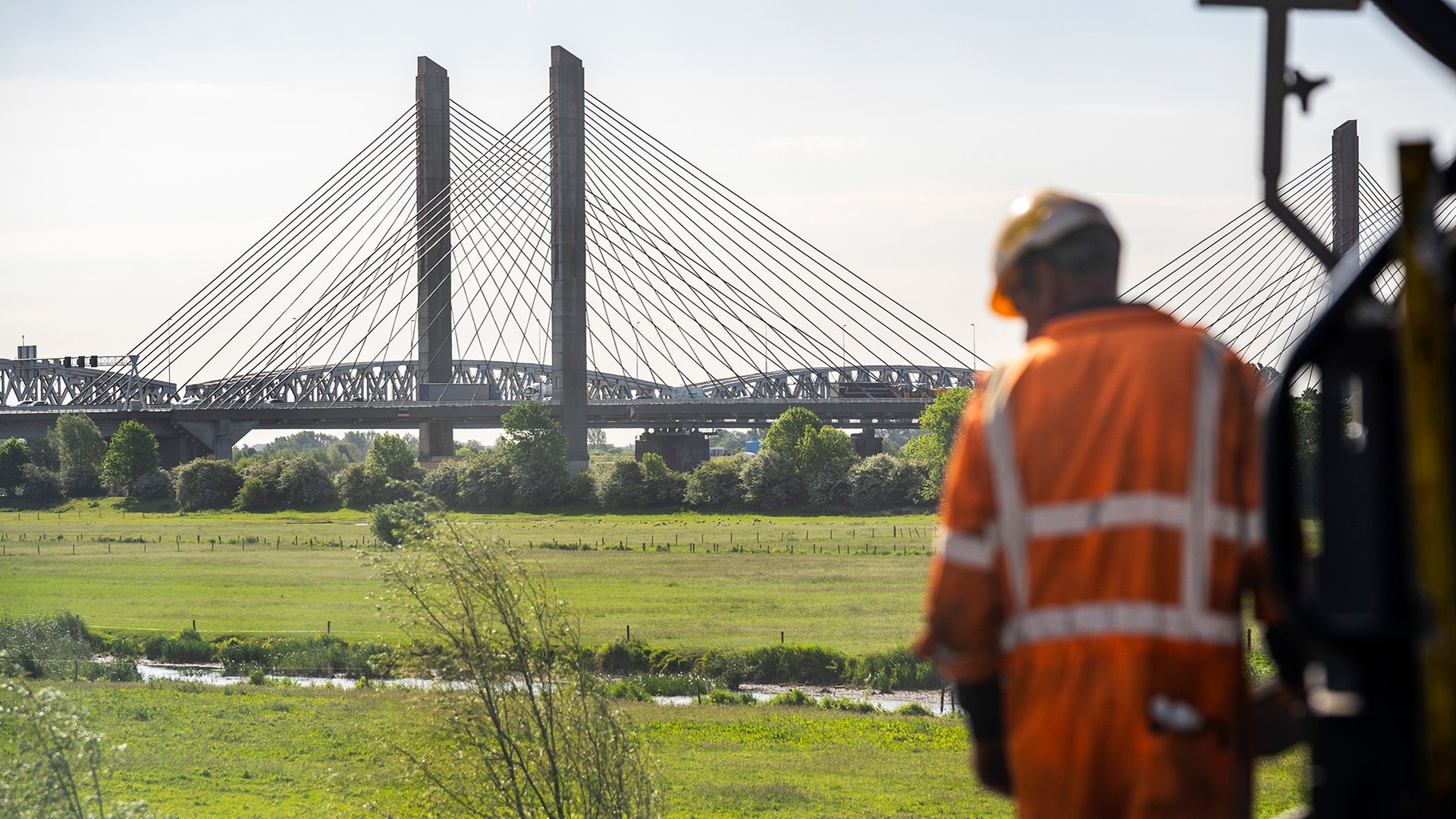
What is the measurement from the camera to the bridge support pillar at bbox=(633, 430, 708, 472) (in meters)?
88.5

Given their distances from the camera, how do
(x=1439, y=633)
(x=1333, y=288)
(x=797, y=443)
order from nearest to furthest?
(x=1439, y=633), (x=1333, y=288), (x=797, y=443)

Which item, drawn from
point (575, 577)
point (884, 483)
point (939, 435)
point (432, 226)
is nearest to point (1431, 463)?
point (575, 577)

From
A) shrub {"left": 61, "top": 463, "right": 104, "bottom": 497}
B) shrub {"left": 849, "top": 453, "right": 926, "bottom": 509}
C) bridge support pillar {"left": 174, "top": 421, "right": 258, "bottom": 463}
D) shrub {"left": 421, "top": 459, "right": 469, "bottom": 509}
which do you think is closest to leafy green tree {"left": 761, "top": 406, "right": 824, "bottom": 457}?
shrub {"left": 849, "top": 453, "right": 926, "bottom": 509}

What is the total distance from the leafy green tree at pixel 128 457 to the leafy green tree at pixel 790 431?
1270 inches

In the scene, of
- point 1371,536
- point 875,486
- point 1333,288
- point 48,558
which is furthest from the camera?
point 875,486

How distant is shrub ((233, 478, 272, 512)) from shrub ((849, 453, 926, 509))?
3455 cm

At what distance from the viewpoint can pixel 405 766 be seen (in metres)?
23.8

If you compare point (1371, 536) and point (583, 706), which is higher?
point (1371, 536)

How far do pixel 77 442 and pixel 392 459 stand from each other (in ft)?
64.6

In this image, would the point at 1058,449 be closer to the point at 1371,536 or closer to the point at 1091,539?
the point at 1091,539

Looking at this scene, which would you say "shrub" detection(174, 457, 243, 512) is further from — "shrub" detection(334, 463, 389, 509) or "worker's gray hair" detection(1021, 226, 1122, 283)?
"worker's gray hair" detection(1021, 226, 1122, 283)

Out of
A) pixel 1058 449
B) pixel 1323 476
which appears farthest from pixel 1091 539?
pixel 1323 476

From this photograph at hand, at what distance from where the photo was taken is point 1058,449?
2607 mm

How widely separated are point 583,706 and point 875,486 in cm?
4569
